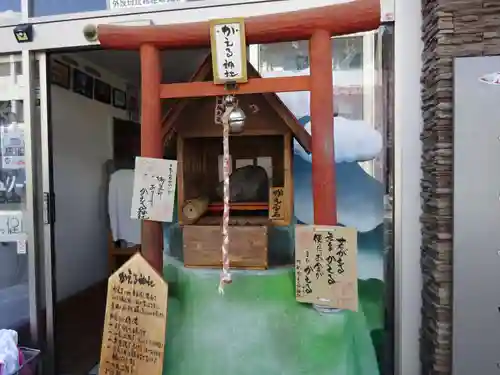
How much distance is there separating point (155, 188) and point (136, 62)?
2982mm

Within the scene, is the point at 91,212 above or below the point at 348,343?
above

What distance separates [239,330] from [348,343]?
623mm

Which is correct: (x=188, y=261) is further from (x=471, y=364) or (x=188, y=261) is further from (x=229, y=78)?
(x=471, y=364)

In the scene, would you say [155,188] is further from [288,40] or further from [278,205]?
[288,40]

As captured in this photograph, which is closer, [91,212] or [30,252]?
[30,252]

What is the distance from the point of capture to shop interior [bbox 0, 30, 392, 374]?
153 inches

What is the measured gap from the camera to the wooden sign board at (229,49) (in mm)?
1887

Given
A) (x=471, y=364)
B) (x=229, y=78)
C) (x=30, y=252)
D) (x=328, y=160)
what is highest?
(x=229, y=78)

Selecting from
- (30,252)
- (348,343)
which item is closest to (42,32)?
(30,252)

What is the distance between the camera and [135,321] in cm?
208

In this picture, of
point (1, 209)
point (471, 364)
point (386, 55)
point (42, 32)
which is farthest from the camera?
point (1, 209)

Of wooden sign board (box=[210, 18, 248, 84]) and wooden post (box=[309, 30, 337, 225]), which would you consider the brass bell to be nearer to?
wooden sign board (box=[210, 18, 248, 84])

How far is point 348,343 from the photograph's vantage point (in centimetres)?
225

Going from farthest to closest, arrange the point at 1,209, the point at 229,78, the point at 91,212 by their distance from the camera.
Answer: the point at 91,212 → the point at 1,209 → the point at 229,78
